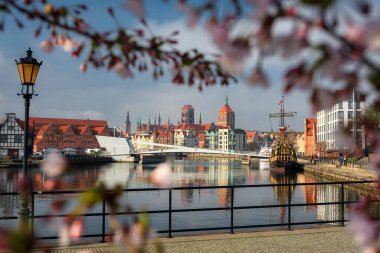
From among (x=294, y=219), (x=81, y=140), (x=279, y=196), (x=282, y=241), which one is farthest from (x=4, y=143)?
(x=282, y=241)

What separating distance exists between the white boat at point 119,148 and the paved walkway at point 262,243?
10828cm

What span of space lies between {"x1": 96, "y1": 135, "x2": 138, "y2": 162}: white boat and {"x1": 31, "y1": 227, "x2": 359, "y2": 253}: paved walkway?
108 m

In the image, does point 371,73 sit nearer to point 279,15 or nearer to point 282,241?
point 279,15

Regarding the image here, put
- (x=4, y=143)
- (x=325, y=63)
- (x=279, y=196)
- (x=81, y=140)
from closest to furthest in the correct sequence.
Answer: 1. (x=325, y=63)
2. (x=279, y=196)
3. (x=4, y=143)
4. (x=81, y=140)

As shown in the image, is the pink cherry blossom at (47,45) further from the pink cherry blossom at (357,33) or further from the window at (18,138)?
the window at (18,138)

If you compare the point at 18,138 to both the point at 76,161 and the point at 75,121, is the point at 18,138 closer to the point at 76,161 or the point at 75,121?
the point at 76,161

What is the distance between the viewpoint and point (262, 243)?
26.0ft

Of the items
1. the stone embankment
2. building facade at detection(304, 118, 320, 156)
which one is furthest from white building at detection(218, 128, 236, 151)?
the stone embankment

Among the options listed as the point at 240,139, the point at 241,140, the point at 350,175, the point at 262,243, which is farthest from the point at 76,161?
the point at 241,140

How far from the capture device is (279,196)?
33.6 metres

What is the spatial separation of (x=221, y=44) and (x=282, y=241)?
746 centimetres

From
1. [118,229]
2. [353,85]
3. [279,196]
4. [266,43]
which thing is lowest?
[279,196]

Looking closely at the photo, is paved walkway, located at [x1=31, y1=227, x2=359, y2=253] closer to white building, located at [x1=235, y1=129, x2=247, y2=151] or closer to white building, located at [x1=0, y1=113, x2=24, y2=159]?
white building, located at [x1=0, y1=113, x2=24, y2=159]

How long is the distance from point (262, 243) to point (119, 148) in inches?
4561
